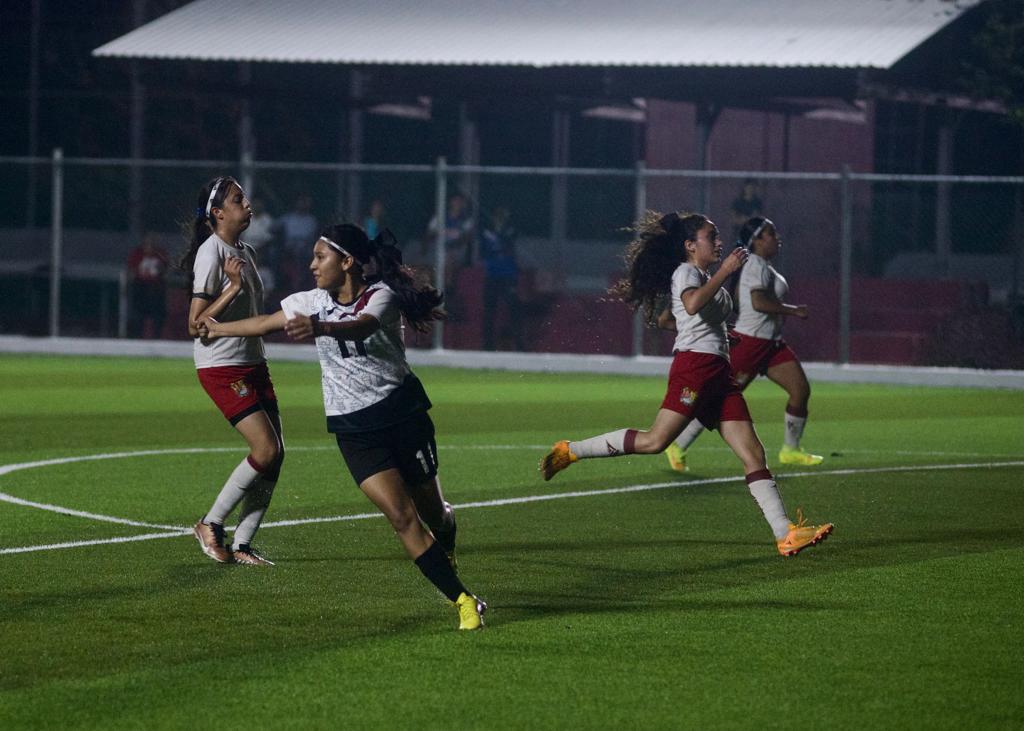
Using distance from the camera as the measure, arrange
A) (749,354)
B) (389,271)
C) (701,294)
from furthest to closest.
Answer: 1. (749,354)
2. (701,294)
3. (389,271)

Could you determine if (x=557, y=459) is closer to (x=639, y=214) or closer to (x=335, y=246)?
(x=335, y=246)

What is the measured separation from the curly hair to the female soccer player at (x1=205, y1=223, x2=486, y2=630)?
281 centimetres

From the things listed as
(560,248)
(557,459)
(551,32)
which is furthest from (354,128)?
(557,459)

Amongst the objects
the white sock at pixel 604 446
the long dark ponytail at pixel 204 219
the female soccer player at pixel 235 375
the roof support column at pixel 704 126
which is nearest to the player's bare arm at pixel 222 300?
the female soccer player at pixel 235 375

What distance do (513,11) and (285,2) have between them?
422cm

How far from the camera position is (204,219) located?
385 inches

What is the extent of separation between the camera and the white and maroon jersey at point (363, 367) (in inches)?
310

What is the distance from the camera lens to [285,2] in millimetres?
33875

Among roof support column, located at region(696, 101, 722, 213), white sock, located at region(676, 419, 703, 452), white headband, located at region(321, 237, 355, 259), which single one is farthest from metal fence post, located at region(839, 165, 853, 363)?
white headband, located at region(321, 237, 355, 259)

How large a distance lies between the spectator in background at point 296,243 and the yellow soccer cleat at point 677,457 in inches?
521

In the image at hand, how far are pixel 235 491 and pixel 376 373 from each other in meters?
1.94

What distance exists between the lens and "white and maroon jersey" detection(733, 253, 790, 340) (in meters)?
13.9

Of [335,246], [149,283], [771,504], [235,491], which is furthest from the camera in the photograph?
[149,283]

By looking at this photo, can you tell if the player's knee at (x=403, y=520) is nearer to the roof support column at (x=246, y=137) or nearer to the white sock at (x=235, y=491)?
the white sock at (x=235, y=491)
